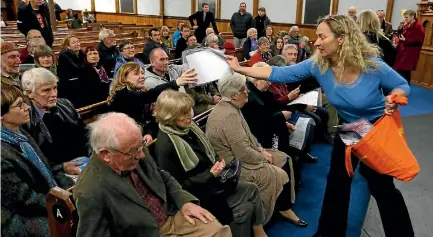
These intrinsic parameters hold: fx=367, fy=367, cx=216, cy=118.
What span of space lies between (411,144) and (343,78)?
2.50 meters

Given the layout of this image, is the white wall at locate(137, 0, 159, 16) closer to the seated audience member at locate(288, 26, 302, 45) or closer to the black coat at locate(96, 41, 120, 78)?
the seated audience member at locate(288, 26, 302, 45)

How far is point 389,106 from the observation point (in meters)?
1.79

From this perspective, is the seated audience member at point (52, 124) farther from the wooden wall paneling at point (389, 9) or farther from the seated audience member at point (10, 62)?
the wooden wall paneling at point (389, 9)

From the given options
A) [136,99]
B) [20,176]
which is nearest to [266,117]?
[136,99]

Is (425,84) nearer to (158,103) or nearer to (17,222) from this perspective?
(158,103)

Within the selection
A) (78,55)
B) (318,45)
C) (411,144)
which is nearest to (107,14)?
(78,55)

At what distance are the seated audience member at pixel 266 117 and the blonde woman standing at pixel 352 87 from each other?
0.79 metres

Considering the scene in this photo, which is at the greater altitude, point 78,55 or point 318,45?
point 318,45

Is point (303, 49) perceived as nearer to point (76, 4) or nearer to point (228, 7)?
point (228, 7)

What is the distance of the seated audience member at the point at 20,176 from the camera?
1.53 meters

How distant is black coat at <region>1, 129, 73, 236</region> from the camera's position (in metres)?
1.52

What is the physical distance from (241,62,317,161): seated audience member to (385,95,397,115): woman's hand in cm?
116

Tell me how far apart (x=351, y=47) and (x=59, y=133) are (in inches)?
68.3

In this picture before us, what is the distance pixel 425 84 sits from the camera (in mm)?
6629
